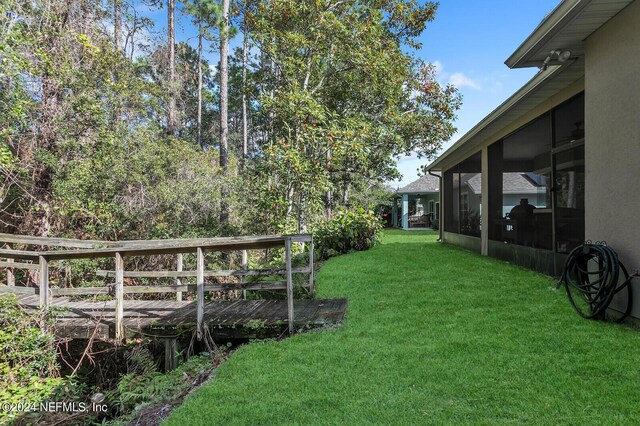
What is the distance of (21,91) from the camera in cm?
683

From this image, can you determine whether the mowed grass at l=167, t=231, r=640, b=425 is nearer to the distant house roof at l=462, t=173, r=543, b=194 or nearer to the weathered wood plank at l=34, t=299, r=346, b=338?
the weathered wood plank at l=34, t=299, r=346, b=338

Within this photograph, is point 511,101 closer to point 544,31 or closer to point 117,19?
point 544,31

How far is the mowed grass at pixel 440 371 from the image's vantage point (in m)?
2.23

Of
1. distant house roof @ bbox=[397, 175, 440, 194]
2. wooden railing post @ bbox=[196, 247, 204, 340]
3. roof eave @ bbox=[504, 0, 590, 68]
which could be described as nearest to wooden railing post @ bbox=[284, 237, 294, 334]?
wooden railing post @ bbox=[196, 247, 204, 340]

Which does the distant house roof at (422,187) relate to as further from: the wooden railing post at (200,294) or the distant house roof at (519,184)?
the wooden railing post at (200,294)

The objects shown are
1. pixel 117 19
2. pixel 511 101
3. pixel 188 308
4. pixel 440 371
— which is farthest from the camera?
pixel 117 19

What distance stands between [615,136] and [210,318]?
4.84 m

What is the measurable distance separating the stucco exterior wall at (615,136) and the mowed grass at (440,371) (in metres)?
0.95

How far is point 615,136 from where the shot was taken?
148 inches

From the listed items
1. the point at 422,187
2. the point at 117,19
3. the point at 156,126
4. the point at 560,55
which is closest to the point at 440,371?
the point at 560,55

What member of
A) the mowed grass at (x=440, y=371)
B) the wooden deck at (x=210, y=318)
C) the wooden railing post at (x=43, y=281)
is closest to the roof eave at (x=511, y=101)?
the mowed grass at (x=440, y=371)

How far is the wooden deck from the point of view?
415 cm

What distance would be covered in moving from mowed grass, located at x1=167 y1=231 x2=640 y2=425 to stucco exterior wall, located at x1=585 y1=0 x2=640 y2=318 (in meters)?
0.95

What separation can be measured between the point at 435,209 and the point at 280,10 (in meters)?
16.7
